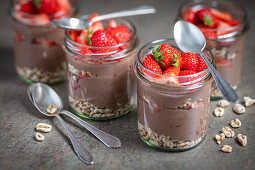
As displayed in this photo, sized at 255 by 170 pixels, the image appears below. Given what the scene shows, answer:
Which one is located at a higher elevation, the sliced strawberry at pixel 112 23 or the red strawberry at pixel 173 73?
the sliced strawberry at pixel 112 23

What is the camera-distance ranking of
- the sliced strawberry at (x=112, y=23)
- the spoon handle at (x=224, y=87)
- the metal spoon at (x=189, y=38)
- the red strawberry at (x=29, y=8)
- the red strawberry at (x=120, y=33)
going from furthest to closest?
the red strawberry at (x=29, y=8) < the sliced strawberry at (x=112, y=23) < the red strawberry at (x=120, y=33) < the metal spoon at (x=189, y=38) < the spoon handle at (x=224, y=87)

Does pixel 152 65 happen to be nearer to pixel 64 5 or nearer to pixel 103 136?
pixel 103 136

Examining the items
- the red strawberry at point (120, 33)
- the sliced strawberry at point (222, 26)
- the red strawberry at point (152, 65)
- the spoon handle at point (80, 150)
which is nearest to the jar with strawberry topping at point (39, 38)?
the red strawberry at point (120, 33)

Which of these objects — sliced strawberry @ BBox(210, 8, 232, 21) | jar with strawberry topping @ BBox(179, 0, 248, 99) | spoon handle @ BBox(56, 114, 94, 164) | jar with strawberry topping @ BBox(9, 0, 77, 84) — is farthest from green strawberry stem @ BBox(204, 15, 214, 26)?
spoon handle @ BBox(56, 114, 94, 164)

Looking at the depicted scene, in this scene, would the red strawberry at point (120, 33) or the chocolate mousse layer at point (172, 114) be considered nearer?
the chocolate mousse layer at point (172, 114)

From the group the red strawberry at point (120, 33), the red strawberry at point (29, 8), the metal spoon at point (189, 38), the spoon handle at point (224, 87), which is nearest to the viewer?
the spoon handle at point (224, 87)

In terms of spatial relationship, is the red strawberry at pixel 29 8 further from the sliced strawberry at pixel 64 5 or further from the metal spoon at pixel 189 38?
the metal spoon at pixel 189 38

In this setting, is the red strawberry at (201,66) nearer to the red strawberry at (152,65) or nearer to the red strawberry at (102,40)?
the red strawberry at (152,65)

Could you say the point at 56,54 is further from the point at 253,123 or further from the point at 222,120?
the point at 253,123

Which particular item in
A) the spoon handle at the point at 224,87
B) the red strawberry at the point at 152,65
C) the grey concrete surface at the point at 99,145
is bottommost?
the grey concrete surface at the point at 99,145
